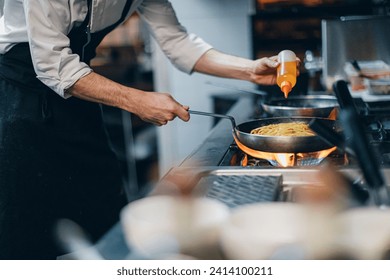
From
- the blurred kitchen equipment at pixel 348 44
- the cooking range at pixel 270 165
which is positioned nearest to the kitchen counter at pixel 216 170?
the cooking range at pixel 270 165

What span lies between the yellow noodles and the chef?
21cm

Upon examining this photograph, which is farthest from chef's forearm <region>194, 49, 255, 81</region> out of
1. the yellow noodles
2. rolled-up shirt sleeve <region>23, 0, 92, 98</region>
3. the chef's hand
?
rolled-up shirt sleeve <region>23, 0, 92, 98</region>

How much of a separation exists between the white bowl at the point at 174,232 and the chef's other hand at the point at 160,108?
0.59 metres

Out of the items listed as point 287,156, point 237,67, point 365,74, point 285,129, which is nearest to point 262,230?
point 287,156

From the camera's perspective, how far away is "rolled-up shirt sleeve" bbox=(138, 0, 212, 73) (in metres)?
1.95

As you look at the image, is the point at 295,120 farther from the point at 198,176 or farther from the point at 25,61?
the point at 25,61

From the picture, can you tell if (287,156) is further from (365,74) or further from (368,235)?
(365,74)

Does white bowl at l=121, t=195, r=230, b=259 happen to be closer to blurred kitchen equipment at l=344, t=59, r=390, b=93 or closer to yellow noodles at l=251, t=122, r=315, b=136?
yellow noodles at l=251, t=122, r=315, b=136

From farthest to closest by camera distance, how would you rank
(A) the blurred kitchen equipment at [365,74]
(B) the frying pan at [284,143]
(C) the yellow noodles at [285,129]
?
(A) the blurred kitchen equipment at [365,74], (C) the yellow noodles at [285,129], (B) the frying pan at [284,143]

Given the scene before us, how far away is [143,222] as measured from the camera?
782 millimetres

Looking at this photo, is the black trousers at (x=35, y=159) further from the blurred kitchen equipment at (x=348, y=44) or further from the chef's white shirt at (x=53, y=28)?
the blurred kitchen equipment at (x=348, y=44)

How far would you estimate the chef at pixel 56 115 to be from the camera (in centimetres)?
143

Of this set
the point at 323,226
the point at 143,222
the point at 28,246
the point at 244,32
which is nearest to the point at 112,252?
the point at 143,222

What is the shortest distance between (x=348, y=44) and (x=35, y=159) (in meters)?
1.50
